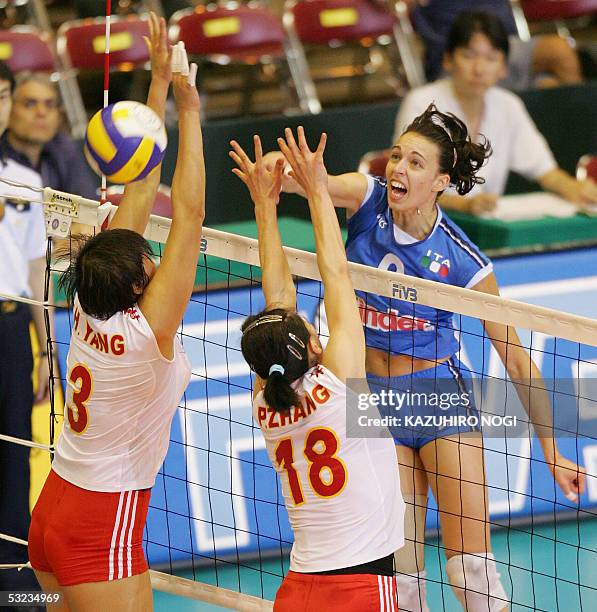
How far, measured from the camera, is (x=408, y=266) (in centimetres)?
477

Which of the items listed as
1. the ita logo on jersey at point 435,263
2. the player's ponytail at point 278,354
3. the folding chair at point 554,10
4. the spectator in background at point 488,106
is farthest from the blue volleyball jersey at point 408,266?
the folding chair at point 554,10

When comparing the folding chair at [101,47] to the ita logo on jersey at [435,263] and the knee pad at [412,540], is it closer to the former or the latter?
the ita logo on jersey at [435,263]

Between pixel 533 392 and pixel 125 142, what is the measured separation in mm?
1732

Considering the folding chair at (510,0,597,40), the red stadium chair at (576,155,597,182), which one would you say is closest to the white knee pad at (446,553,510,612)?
the red stadium chair at (576,155,597,182)

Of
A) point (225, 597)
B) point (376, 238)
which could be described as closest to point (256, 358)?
point (376, 238)

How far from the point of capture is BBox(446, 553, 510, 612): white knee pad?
15.4ft

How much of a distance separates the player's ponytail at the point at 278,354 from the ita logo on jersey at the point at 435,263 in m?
1.02

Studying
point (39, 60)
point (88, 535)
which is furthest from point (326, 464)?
point (39, 60)

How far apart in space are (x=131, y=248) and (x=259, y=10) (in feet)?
17.4

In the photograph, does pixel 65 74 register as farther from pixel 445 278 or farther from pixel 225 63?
pixel 445 278

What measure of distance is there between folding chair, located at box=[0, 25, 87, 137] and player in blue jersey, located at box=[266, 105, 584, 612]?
12.7ft

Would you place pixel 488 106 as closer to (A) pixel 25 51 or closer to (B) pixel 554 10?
(B) pixel 554 10

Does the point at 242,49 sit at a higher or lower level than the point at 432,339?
higher

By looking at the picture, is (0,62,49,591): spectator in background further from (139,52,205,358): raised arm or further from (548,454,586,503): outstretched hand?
(548,454,586,503): outstretched hand
